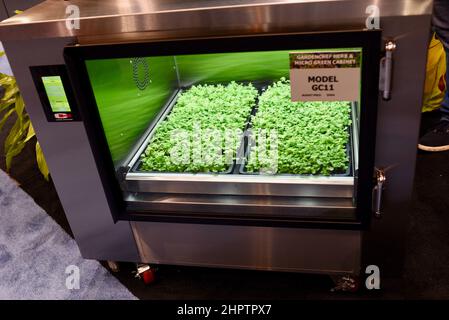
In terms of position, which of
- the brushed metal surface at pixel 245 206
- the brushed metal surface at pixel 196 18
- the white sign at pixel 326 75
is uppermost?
the brushed metal surface at pixel 196 18

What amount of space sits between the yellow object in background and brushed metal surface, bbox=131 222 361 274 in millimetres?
1430

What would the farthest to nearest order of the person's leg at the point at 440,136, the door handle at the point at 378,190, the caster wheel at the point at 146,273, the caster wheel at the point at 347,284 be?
1. the person's leg at the point at 440,136
2. the caster wheel at the point at 146,273
3. the caster wheel at the point at 347,284
4. the door handle at the point at 378,190

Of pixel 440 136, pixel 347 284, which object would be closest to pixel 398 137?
pixel 347 284

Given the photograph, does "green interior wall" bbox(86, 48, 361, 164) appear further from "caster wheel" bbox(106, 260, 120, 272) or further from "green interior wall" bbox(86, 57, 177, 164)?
"caster wheel" bbox(106, 260, 120, 272)

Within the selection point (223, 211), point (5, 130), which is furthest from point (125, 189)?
point (5, 130)

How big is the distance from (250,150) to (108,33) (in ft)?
2.22

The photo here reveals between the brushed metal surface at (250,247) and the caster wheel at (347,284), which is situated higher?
the brushed metal surface at (250,247)

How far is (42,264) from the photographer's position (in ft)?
6.54

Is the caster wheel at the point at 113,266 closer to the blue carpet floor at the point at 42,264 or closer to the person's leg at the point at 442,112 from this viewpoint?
the blue carpet floor at the point at 42,264

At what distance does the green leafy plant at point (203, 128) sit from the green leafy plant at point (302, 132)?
8cm

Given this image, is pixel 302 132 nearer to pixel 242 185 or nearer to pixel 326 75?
pixel 242 185

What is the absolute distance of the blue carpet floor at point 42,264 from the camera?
1.84 m

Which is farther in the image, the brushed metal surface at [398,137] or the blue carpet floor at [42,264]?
the blue carpet floor at [42,264]

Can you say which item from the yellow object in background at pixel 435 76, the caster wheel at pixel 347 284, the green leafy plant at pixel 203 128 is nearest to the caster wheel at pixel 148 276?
the green leafy plant at pixel 203 128
